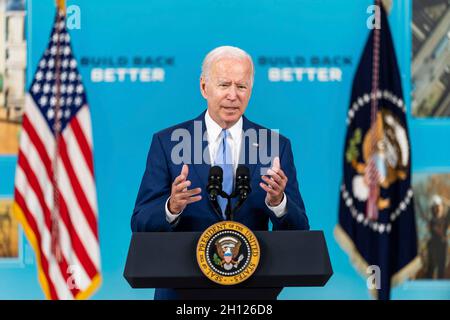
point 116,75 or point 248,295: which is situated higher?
point 116,75

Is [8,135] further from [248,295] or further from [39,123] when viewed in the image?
[248,295]

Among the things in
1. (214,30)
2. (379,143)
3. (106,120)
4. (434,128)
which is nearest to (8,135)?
(106,120)

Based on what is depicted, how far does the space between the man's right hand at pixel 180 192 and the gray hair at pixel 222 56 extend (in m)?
1.33

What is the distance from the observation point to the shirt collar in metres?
6.36

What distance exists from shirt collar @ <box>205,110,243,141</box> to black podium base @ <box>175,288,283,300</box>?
4.63 feet

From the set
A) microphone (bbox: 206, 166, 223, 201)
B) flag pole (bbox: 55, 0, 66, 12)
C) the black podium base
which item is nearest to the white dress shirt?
the black podium base

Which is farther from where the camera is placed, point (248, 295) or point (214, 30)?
point (214, 30)

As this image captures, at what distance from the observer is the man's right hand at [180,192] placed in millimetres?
5016

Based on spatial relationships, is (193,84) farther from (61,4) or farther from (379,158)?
(379,158)

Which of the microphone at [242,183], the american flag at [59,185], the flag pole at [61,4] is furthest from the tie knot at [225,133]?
the flag pole at [61,4]

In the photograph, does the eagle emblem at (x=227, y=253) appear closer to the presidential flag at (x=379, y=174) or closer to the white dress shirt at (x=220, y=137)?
the white dress shirt at (x=220, y=137)

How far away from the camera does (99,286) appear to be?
6.74m

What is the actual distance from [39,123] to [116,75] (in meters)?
0.73

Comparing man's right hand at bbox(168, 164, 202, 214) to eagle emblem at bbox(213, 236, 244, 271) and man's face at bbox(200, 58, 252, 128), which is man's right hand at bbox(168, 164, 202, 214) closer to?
eagle emblem at bbox(213, 236, 244, 271)
